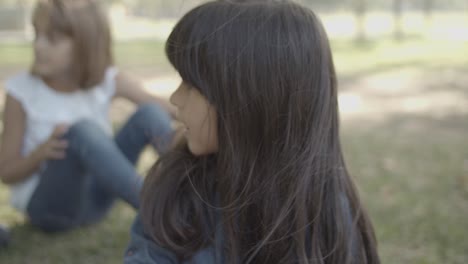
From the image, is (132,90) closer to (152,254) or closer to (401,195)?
(152,254)

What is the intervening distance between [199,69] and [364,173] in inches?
84.6

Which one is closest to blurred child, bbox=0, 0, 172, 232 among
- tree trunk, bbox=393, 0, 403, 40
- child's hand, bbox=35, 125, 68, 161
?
child's hand, bbox=35, 125, 68, 161

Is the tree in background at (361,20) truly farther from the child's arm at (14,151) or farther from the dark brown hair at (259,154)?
the dark brown hair at (259,154)

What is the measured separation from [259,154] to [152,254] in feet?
1.12

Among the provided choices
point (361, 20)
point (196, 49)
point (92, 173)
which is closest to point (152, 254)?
point (196, 49)

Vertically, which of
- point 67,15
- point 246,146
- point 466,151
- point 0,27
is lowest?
point 0,27

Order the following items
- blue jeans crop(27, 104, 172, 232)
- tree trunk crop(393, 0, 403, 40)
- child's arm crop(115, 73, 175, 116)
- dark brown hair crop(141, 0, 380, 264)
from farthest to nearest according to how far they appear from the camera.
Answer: tree trunk crop(393, 0, 403, 40) < child's arm crop(115, 73, 175, 116) < blue jeans crop(27, 104, 172, 232) < dark brown hair crop(141, 0, 380, 264)

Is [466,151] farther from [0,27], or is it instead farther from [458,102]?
[0,27]

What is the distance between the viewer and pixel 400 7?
43.2 ft

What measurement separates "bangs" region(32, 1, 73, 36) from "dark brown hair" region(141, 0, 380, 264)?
94cm

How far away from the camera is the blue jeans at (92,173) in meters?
1.90

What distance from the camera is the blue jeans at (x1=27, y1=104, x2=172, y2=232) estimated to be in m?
1.90

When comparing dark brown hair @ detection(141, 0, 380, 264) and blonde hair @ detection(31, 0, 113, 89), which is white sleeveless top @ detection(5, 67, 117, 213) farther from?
dark brown hair @ detection(141, 0, 380, 264)

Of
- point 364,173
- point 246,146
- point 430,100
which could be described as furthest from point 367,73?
point 246,146
